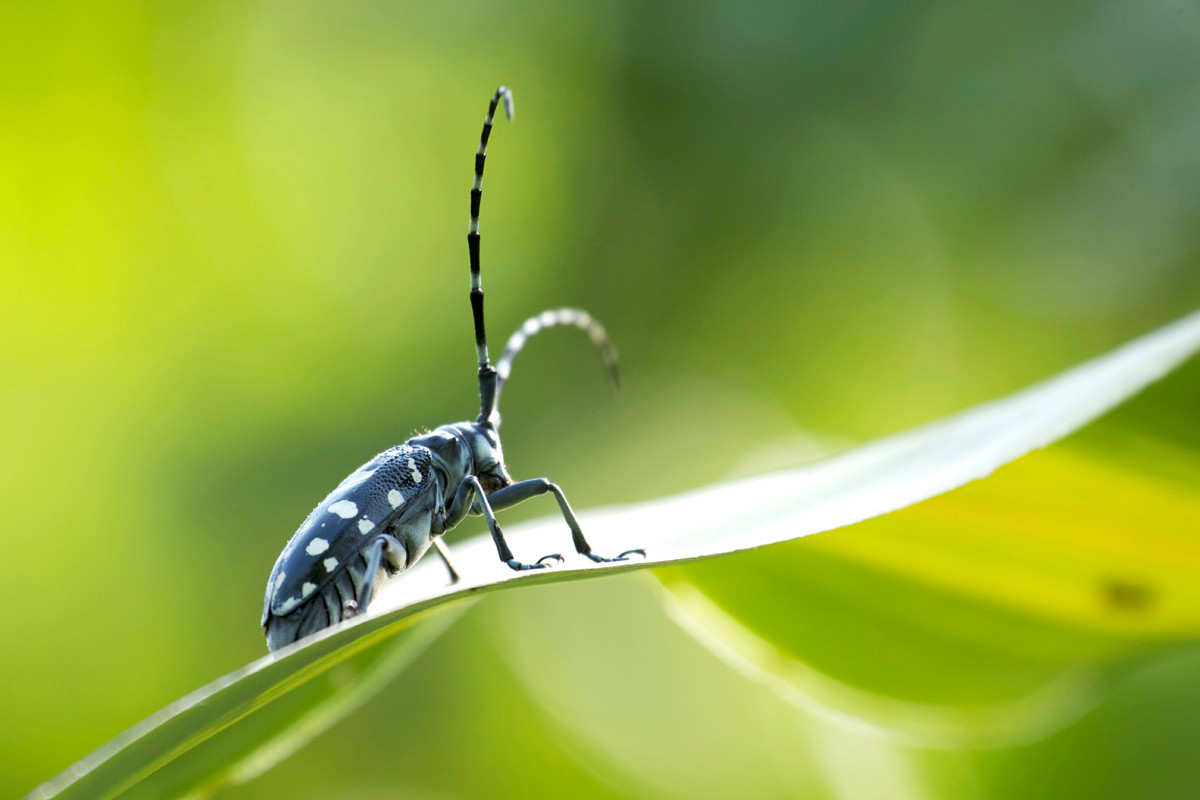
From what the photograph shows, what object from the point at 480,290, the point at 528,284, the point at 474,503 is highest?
the point at 528,284

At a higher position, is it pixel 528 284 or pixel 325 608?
pixel 528 284

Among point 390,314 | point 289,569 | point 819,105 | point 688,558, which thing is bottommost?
point 688,558

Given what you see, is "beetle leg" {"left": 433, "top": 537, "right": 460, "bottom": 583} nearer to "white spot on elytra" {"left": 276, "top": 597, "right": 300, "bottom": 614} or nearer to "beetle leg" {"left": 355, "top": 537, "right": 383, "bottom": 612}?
"beetle leg" {"left": 355, "top": 537, "right": 383, "bottom": 612}

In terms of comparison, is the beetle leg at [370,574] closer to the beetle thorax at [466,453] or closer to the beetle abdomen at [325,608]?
the beetle abdomen at [325,608]

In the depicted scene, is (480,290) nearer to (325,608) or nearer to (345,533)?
(345,533)

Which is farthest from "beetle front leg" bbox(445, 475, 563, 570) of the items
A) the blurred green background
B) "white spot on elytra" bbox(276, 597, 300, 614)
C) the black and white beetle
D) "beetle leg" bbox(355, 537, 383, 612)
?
the blurred green background

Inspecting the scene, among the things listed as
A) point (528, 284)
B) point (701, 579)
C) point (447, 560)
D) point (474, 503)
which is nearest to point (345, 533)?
point (447, 560)

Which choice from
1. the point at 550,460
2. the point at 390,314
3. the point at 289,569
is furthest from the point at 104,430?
the point at 289,569

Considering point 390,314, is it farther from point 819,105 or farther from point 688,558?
point 688,558
